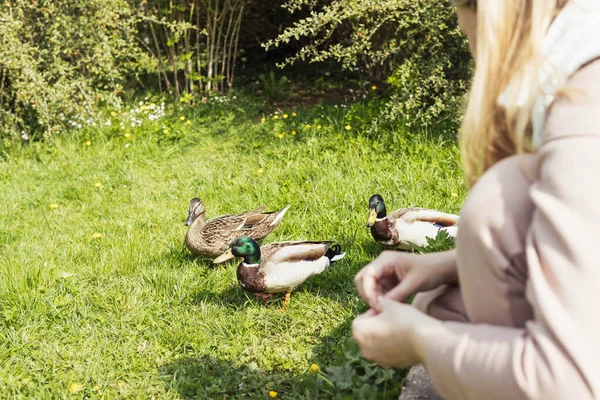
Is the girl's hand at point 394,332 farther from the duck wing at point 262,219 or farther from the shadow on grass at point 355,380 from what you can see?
the duck wing at point 262,219

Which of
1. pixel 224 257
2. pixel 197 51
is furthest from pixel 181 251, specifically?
pixel 197 51

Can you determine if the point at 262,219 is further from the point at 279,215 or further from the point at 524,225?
the point at 524,225

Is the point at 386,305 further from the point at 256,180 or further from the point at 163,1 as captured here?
the point at 163,1

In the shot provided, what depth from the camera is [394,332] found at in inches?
52.4

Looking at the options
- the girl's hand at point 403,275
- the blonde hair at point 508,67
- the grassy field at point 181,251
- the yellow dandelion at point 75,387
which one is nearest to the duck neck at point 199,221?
the grassy field at point 181,251

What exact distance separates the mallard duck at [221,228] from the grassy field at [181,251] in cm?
13

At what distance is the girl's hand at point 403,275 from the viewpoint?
1609mm

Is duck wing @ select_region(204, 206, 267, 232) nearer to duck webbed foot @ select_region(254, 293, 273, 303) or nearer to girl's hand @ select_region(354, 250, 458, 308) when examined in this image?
duck webbed foot @ select_region(254, 293, 273, 303)

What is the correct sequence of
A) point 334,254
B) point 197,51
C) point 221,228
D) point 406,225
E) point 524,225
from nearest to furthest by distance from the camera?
1. point 524,225
2. point 334,254
3. point 406,225
4. point 221,228
5. point 197,51

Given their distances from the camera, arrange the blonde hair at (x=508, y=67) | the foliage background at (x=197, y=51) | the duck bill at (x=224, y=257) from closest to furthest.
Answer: the blonde hair at (x=508, y=67)
the duck bill at (x=224, y=257)
the foliage background at (x=197, y=51)

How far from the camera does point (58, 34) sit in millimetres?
6891

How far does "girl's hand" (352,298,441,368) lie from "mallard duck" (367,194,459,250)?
2795mm

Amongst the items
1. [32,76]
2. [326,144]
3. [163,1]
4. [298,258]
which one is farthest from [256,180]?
[163,1]

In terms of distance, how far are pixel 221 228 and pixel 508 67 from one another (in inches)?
142
